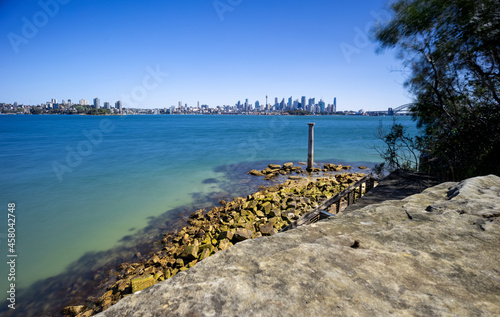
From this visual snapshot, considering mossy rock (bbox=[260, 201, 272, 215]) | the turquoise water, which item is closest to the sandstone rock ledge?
mossy rock (bbox=[260, 201, 272, 215])

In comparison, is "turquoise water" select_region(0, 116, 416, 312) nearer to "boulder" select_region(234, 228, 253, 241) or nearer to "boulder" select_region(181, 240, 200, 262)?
"boulder" select_region(181, 240, 200, 262)

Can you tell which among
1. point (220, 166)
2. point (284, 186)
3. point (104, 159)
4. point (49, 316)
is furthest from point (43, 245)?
point (104, 159)

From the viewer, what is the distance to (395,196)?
4766 millimetres

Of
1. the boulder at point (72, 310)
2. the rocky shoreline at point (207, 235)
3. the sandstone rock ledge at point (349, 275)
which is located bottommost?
the boulder at point (72, 310)

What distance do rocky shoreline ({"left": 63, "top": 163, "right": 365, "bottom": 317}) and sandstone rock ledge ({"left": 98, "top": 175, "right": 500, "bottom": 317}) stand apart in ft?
17.5

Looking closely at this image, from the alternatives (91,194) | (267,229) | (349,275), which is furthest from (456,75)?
(91,194)

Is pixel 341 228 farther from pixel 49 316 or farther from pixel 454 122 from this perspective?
pixel 454 122

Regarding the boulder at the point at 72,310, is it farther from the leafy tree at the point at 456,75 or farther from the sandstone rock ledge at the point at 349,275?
the leafy tree at the point at 456,75

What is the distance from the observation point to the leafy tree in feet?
21.6

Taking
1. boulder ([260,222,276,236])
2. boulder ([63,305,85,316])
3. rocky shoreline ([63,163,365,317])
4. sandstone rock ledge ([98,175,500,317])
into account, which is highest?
sandstone rock ledge ([98,175,500,317])

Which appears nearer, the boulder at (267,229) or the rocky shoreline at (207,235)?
the rocky shoreline at (207,235)

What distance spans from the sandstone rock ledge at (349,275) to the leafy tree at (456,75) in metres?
6.30

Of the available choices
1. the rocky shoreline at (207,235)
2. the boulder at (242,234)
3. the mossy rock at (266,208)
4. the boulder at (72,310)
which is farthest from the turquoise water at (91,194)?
the boulder at (242,234)

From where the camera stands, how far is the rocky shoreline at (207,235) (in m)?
6.09
